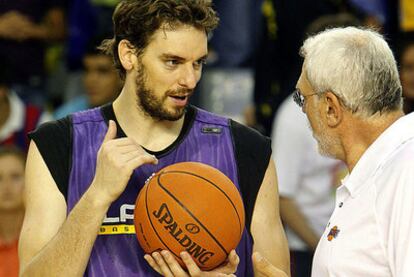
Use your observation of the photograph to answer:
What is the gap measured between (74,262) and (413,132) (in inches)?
64.4

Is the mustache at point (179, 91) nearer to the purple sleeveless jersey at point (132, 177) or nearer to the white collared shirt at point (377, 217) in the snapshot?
the purple sleeveless jersey at point (132, 177)

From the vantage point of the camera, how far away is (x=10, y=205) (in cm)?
→ 757

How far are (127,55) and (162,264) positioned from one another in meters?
1.19

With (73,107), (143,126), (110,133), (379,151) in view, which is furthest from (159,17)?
(73,107)

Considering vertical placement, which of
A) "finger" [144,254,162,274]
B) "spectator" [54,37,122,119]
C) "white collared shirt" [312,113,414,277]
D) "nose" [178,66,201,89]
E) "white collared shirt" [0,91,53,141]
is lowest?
"white collared shirt" [0,91,53,141]

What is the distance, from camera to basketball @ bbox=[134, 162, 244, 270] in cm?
486

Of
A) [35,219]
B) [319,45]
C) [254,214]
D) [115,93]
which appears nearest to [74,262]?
[35,219]

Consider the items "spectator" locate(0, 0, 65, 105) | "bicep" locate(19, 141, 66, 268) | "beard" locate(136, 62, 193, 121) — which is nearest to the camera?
"bicep" locate(19, 141, 66, 268)

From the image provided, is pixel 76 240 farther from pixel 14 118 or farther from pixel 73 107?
pixel 73 107

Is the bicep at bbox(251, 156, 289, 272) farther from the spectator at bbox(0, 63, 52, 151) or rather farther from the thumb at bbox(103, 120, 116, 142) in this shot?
the spectator at bbox(0, 63, 52, 151)

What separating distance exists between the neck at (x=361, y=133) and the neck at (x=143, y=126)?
99 cm

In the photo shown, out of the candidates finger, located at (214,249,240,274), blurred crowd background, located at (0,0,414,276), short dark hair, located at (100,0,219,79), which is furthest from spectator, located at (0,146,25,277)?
finger, located at (214,249,240,274)

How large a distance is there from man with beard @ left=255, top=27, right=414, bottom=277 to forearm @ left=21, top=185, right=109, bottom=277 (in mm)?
775

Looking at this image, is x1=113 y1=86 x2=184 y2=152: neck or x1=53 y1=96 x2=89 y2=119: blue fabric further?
x1=53 y1=96 x2=89 y2=119: blue fabric
